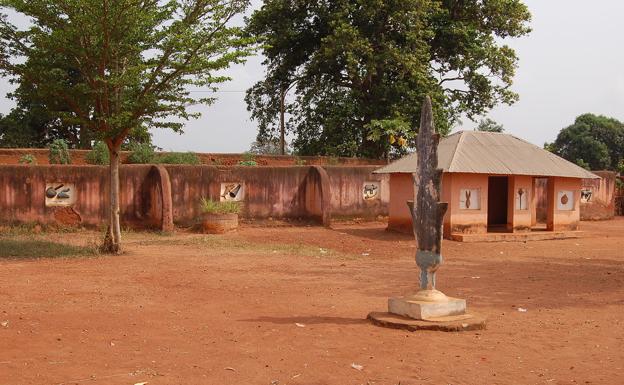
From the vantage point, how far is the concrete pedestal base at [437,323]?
7570mm

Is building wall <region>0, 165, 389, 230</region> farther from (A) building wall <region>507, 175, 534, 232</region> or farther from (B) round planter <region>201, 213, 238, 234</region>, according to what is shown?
(A) building wall <region>507, 175, 534, 232</region>

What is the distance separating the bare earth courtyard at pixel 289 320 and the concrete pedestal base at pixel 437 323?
0.47ft

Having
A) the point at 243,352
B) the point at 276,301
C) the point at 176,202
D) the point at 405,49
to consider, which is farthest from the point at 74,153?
the point at 243,352

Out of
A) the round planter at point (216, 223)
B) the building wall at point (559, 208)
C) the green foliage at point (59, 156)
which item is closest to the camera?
the round planter at point (216, 223)

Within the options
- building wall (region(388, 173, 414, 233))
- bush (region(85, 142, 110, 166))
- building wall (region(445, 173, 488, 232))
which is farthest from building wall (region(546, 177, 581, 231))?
bush (region(85, 142, 110, 166))

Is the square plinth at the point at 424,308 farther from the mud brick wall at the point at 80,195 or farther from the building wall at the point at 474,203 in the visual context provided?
the mud brick wall at the point at 80,195

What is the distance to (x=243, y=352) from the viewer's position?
6.56 meters

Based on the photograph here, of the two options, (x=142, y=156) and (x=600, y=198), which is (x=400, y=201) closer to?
(x=142, y=156)

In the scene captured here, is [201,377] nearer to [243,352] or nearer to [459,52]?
[243,352]

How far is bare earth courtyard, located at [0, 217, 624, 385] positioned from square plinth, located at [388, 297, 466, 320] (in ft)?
1.35

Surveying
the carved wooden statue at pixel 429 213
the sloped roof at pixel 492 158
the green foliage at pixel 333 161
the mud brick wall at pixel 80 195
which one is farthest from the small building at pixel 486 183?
the carved wooden statue at pixel 429 213

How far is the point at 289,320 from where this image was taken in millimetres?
8062

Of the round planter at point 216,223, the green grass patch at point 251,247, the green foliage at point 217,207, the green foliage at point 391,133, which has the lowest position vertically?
the green grass patch at point 251,247

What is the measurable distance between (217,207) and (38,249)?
231 inches
